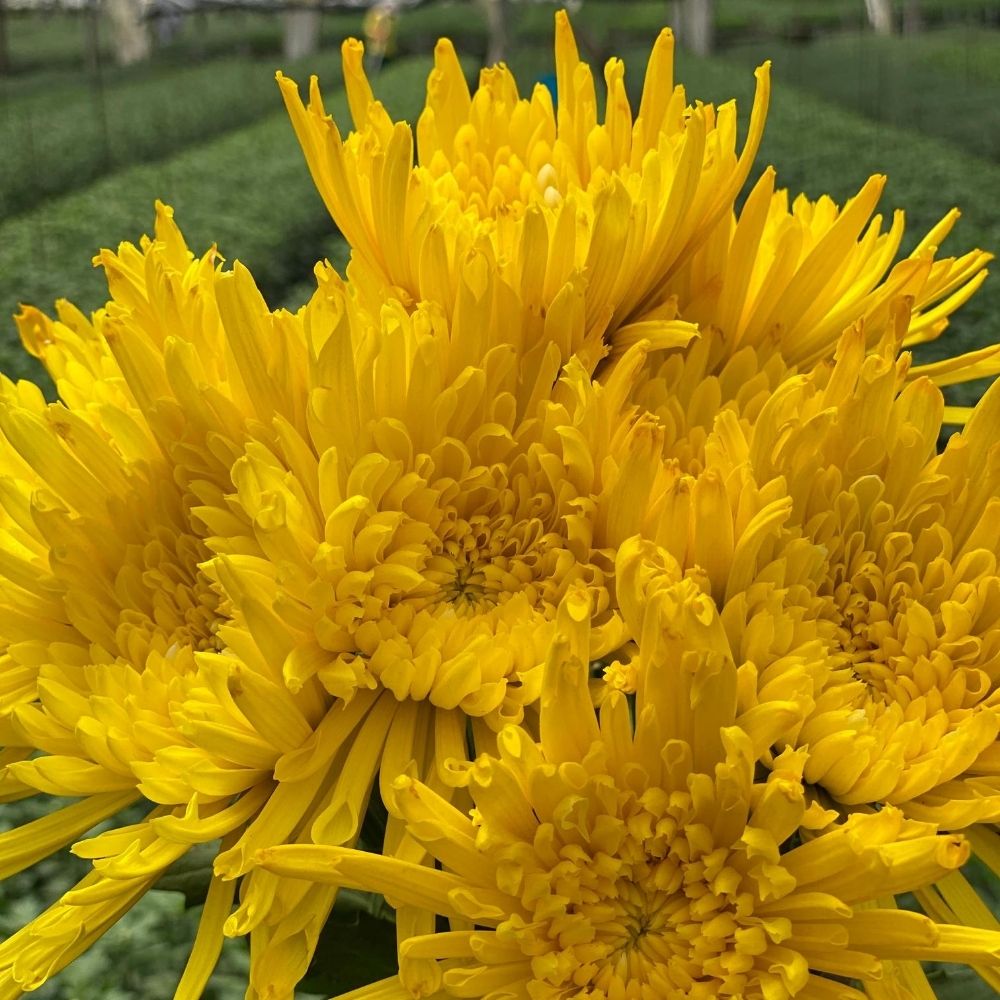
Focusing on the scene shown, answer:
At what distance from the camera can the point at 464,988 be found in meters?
0.25

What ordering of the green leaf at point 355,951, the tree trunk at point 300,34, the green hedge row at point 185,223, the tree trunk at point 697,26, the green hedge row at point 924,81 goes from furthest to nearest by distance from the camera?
the tree trunk at point 300,34, the tree trunk at point 697,26, the green hedge row at point 924,81, the green hedge row at point 185,223, the green leaf at point 355,951

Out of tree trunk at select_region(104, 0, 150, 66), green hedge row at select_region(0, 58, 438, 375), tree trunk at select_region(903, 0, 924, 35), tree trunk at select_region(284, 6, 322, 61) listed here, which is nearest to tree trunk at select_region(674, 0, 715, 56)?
tree trunk at select_region(903, 0, 924, 35)

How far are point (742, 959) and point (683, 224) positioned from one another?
0.19 meters

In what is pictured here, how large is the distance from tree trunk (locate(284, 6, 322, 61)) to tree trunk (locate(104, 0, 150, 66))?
1.00 m

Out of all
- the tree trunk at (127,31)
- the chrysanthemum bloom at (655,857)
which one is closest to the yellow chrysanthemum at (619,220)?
the chrysanthemum bloom at (655,857)

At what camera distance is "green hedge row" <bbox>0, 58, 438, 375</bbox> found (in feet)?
7.80

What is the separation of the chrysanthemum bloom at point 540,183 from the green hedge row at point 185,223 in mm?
1688

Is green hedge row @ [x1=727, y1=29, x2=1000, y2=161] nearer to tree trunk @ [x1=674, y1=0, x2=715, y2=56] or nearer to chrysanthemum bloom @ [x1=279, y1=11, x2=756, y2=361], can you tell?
tree trunk @ [x1=674, y1=0, x2=715, y2=56]

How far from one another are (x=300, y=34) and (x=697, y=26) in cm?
313

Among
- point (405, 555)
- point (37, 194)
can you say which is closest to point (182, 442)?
point (405, 555)

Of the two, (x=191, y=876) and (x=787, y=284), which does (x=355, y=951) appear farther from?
(x=787, y=284)

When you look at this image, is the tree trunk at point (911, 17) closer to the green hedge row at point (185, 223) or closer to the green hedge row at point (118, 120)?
the green hedge row at point (185, 223)

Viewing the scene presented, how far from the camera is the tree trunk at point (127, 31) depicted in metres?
8.16

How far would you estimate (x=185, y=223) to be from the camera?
2.93m
